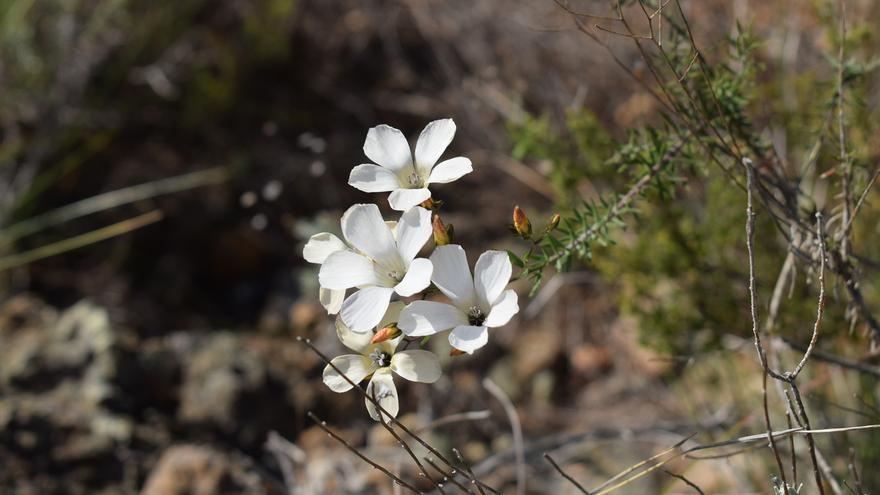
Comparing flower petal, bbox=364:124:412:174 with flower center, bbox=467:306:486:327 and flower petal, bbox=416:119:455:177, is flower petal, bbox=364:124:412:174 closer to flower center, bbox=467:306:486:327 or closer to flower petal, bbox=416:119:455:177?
flower petal, bbox=416:119:455:177

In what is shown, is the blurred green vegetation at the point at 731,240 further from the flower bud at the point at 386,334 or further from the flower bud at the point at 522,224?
the flower bud at the point at 386,334

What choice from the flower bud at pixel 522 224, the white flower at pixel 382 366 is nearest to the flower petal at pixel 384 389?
the white flower at pixel 382 366

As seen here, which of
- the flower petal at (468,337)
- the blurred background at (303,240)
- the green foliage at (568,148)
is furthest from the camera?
the blurred background at (303,240)

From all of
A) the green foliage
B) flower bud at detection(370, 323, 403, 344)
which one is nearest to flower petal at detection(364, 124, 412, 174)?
flower bud at detection(370, 323, 403, 344)

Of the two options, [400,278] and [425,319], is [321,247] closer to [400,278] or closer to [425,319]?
[400,278]

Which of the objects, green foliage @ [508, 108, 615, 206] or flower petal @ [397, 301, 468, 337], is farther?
green foliage @ [508, 108, 615, 206]

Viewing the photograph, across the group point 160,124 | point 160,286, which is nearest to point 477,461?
point 160,286
